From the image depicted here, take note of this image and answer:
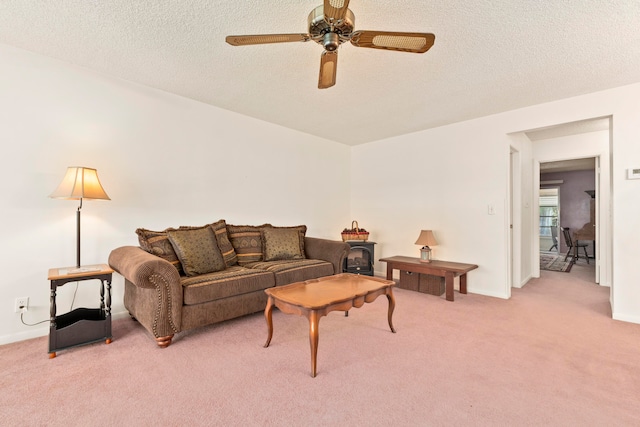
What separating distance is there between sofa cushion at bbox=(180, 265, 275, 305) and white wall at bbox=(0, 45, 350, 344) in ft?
3.13

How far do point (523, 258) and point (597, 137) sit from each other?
2063 mm

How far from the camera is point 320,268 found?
134 inches

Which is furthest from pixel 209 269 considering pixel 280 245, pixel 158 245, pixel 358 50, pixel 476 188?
pixel 476 188

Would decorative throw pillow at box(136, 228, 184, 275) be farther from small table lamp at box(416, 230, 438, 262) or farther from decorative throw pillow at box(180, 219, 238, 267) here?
small table lamp at box(416, 230, 438, 262)

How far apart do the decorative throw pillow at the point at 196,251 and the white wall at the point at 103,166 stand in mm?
442

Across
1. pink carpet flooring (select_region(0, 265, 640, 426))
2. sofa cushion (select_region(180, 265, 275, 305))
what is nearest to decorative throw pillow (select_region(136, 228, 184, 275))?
sofa cushion (select_region(180, 265, 275, 305))

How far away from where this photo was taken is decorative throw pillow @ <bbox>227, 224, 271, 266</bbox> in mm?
3416

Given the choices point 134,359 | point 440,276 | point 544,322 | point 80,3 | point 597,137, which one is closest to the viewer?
point 80,3

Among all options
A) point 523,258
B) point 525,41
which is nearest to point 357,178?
point 523,258

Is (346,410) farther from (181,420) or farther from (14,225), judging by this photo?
(14,225)

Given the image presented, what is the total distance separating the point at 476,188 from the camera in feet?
12.8

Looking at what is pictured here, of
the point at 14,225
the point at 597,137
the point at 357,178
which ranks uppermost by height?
the point at 597,137

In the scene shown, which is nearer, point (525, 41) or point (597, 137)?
point (525, 41)

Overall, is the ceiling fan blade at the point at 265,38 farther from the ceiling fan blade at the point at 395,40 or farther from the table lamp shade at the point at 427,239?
the table lamp shade at the point at 427,239
